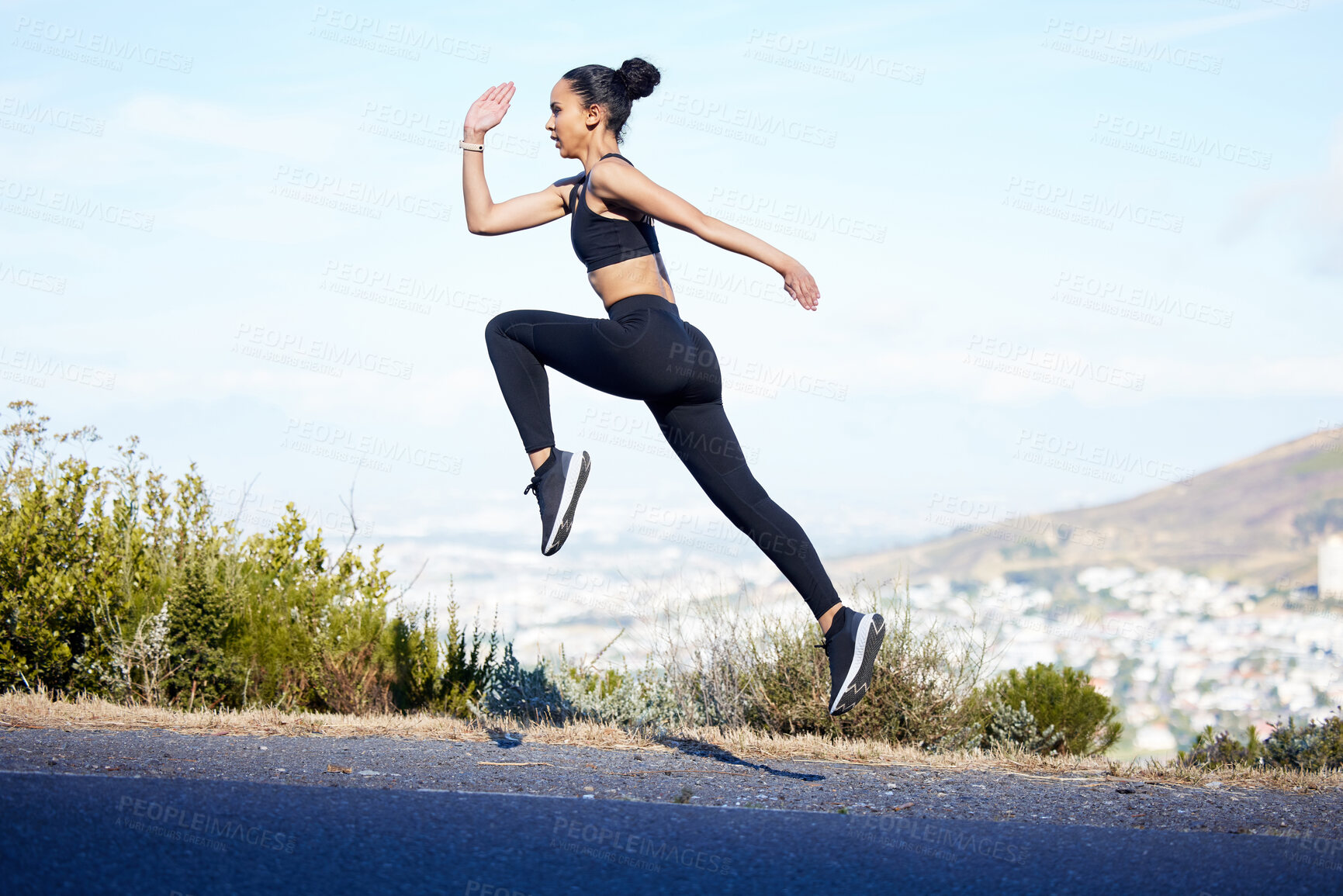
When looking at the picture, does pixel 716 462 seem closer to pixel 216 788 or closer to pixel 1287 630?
pixel 216 788

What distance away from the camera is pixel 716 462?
4.16m

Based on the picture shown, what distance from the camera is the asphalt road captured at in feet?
9.13

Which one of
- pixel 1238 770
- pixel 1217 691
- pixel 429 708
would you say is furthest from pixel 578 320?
pixel 1217 691

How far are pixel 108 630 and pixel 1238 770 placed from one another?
8.13 m

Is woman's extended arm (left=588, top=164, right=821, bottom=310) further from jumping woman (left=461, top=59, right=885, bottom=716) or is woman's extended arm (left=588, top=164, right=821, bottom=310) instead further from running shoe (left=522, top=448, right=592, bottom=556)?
running shoe (left=522, top=448, right=592, bottom=556)

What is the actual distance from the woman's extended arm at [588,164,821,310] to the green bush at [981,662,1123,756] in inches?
245

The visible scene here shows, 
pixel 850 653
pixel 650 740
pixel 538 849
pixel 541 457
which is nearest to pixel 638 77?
pixel 541 457

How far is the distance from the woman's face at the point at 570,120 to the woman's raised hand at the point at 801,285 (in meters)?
1.11

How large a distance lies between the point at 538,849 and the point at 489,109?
9.67 feet

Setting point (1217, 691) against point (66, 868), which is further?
point (1217, 691)

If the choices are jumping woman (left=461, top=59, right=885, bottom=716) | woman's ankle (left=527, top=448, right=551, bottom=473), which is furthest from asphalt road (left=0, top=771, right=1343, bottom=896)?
woman's ankle (left=527, top=448, right=551, bottom=473)

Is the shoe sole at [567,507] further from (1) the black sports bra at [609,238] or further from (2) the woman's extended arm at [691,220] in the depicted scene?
(2) the woman's extended arm at [691,220]

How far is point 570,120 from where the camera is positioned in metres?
4.26

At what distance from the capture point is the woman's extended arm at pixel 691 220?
365cm
